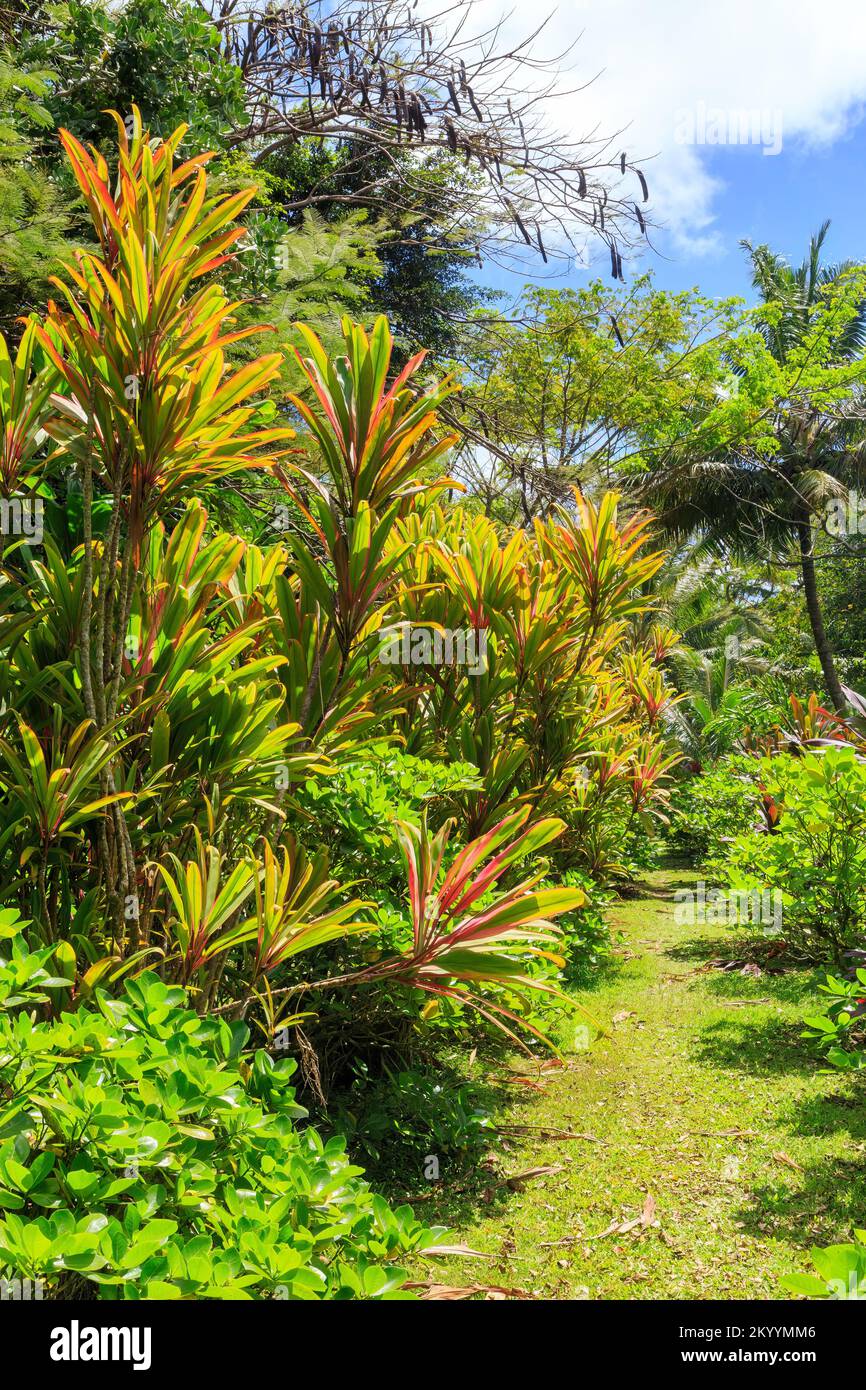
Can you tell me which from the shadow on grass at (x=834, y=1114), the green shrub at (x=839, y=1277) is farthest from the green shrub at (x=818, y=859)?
the green shrub at (x=839, y=1277)

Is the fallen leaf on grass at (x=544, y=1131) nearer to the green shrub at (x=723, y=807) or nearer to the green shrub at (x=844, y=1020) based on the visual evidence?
the green shrub at (x=844, y=1020)

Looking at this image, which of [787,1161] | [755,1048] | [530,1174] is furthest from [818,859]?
[530,1174]

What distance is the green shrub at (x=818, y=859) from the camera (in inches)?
158

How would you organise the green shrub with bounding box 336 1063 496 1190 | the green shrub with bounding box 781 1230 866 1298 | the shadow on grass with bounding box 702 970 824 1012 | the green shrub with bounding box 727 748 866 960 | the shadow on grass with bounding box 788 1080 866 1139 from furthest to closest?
1. the shadow on grass with bounding box 702 970 824 1012
2. the green shrub with bounding box 727 748 866 960
3. the shadow on grass with bounding box 788 1080 866 1139
4. the green shrub with bounding box 336 1063 496 1190
5. the green shrub with bounding box 781 1230 866 1298

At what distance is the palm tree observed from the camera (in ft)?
55.2

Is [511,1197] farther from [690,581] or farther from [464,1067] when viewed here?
[690,581]

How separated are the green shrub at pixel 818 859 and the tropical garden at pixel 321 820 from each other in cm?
4

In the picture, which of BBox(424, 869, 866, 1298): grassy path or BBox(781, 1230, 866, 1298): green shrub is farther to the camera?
BBox(424, 869, 866, 1298): grassy path

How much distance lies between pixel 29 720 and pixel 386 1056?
6.55ft

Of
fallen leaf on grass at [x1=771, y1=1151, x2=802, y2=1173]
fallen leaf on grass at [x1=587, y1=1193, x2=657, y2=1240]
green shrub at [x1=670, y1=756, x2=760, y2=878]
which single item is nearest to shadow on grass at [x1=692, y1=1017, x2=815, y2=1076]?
fallen leaf on grass at [x1=771, y1=1151, x2=802, y2=1173]

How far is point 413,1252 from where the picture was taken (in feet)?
5.29
